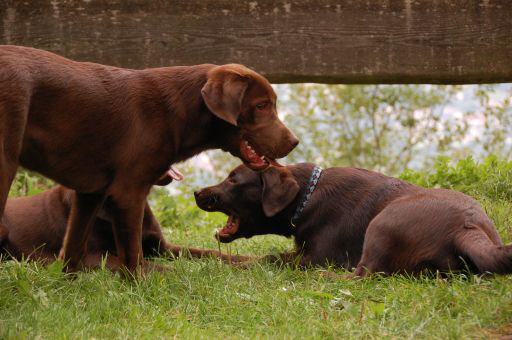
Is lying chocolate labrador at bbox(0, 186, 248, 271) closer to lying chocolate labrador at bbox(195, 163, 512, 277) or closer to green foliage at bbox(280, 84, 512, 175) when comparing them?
lying chocolate labrador at bbox(195, 163, 512, 277)

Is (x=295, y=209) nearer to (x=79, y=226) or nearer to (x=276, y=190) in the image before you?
(x=276, y=190)

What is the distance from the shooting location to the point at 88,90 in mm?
4539

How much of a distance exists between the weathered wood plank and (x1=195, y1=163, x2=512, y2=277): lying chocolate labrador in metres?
0.75

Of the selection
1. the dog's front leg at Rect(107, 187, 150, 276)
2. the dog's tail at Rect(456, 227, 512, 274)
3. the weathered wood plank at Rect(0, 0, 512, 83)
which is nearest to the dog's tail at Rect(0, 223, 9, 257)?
the weathered wood plank at Rect(0, 0, 512, 83)

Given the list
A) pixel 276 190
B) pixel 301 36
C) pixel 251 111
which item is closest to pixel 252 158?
pixel 251 111

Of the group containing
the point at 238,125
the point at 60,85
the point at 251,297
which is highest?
the point at 60,85

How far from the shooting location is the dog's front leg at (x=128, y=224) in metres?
4.54

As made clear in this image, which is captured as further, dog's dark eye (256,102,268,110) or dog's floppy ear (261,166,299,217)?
dog's floppy ear (261,166,299,217)

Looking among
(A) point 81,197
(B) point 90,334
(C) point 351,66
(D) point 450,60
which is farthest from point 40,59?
(D) point 450,60

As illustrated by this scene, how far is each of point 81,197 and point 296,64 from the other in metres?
1.80

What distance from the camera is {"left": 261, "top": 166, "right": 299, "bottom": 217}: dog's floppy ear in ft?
18.3

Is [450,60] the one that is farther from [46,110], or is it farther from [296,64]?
[46,110]

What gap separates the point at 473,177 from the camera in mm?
6902

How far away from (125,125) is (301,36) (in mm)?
1632
